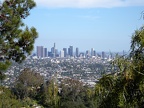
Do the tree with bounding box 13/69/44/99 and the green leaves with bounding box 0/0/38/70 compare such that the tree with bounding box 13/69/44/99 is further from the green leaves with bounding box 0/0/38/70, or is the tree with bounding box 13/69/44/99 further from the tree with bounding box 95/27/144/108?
the tree with bounding box 95/27/144/108

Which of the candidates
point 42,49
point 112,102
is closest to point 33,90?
point 112,102

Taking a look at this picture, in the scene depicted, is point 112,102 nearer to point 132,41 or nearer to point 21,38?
point 132,41

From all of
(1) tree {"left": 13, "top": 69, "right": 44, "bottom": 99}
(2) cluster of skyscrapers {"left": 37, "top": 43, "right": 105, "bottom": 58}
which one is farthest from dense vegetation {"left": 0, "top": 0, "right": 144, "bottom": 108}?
(2) cluster of skyscrapers {"left": 37, "top": 43, "right": 105, "bottom": 58}

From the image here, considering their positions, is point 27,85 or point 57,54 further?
point 57,54

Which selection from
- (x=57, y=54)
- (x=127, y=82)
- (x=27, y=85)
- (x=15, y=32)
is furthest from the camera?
(x=57, y=54)

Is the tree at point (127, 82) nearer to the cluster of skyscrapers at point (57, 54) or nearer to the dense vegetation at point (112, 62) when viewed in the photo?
the dense vegetation at point (112, 62)

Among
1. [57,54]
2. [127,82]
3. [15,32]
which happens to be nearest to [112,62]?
[127,82]

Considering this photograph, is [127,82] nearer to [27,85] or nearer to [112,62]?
[112,62]

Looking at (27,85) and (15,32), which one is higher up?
(15,32)
